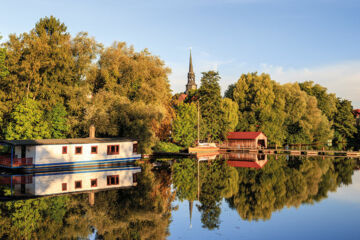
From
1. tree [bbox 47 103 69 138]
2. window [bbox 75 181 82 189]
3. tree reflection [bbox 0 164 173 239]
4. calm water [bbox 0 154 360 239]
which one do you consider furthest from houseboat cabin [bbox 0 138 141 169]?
tree reflection [bbox 0 164 173 239]

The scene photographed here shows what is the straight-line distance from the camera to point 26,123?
3909cm

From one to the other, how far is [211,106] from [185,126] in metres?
12.6

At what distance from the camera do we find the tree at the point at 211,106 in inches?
2721

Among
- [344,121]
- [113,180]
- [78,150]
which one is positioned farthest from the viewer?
[344,121]

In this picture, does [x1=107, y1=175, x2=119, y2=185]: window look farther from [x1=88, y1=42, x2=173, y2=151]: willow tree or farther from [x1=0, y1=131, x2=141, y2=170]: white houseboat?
[x1=88, y1=42, x2=173, y2=151]: willow tree

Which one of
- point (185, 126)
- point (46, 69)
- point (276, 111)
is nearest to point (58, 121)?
point (46, 69)

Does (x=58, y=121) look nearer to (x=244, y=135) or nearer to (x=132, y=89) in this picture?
(x=132, y=89)

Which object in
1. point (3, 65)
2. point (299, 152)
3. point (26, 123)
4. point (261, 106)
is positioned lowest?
point (299, 152)

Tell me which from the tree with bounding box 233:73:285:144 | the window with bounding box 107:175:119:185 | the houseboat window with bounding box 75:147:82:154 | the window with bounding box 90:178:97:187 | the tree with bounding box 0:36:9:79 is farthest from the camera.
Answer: the tree with bounding box 233:73:285:144

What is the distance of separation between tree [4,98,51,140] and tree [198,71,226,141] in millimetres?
36697

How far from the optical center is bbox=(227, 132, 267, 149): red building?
227 ft

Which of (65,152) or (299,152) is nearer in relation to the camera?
(65,152)

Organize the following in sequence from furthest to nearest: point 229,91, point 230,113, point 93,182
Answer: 1. point 229,91
2. point 230,113
3. point 93,182

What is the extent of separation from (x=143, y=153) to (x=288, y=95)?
50516 millimetres
